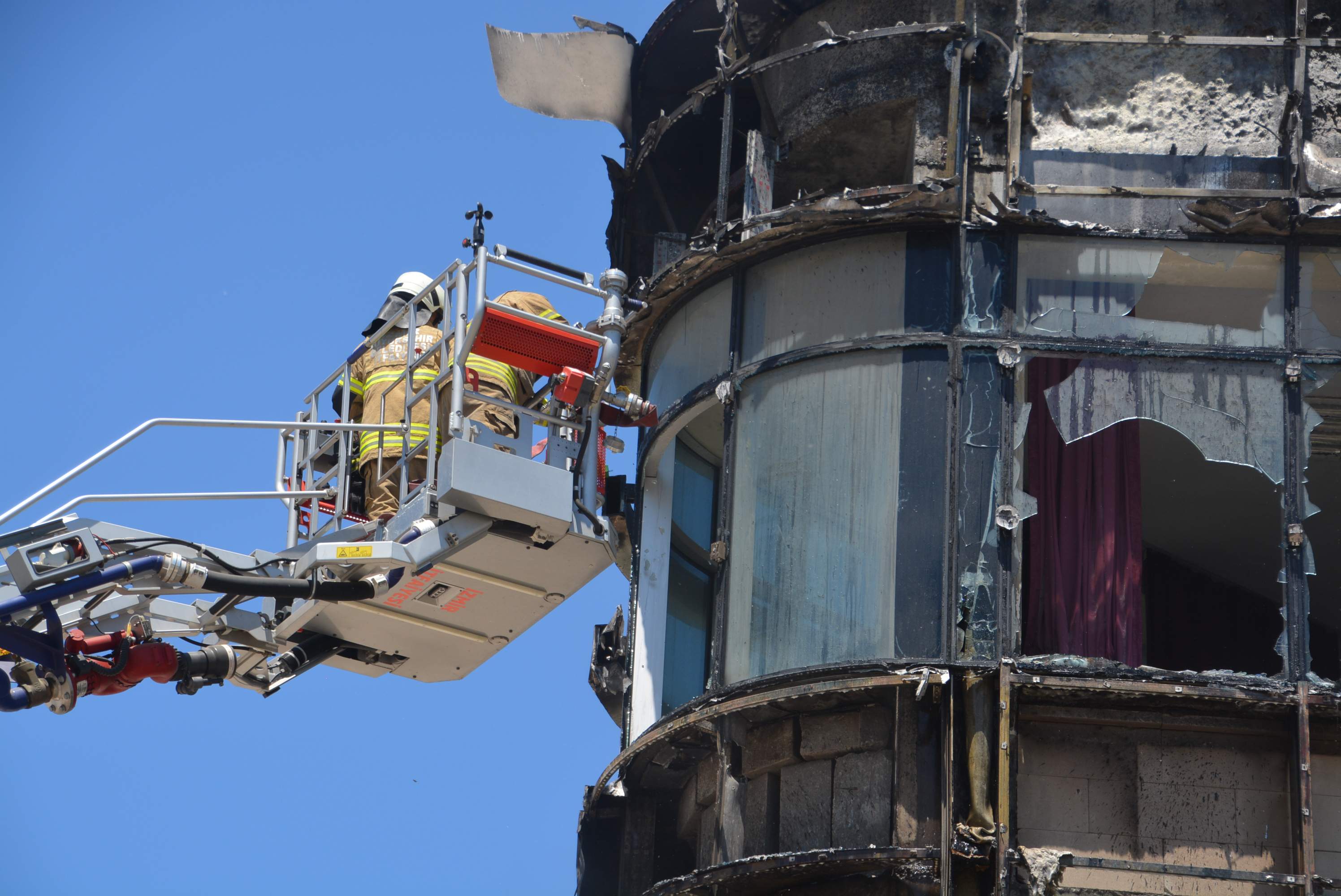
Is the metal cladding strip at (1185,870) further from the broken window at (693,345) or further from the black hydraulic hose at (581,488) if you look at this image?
the broken window at (693,345)

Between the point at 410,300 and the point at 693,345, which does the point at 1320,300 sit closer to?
the point at 693,345

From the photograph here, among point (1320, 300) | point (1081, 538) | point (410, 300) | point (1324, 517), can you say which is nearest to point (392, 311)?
point (410, 300)

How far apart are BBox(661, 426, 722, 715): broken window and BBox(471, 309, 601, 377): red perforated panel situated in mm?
2792

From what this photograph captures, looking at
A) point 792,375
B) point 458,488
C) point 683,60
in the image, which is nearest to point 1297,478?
point 792,375

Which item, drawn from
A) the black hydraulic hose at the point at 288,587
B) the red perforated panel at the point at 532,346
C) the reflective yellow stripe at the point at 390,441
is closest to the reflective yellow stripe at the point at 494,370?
the red perforated panel at the point at 532,346

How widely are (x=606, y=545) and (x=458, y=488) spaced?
4.83 feet

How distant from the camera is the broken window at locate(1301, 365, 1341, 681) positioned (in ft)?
57.0

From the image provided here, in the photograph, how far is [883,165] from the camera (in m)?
21.0

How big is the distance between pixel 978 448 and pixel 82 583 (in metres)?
7.12

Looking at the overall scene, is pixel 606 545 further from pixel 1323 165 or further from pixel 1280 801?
pixel 1323 165

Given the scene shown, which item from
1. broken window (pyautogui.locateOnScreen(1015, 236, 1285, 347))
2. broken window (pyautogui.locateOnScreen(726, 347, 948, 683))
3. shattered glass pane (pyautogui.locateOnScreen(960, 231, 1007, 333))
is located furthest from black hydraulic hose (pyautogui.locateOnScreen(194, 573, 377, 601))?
broken window (pyautogui.locateOnScreen(1015, 236, 1285, 347))

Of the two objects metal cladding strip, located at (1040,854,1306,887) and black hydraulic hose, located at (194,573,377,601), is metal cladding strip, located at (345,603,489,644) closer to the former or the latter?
black hydraulic hose, located at (194,573,377,601)

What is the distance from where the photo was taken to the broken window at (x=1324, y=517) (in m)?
17.4

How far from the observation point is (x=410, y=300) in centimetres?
→ 1898
